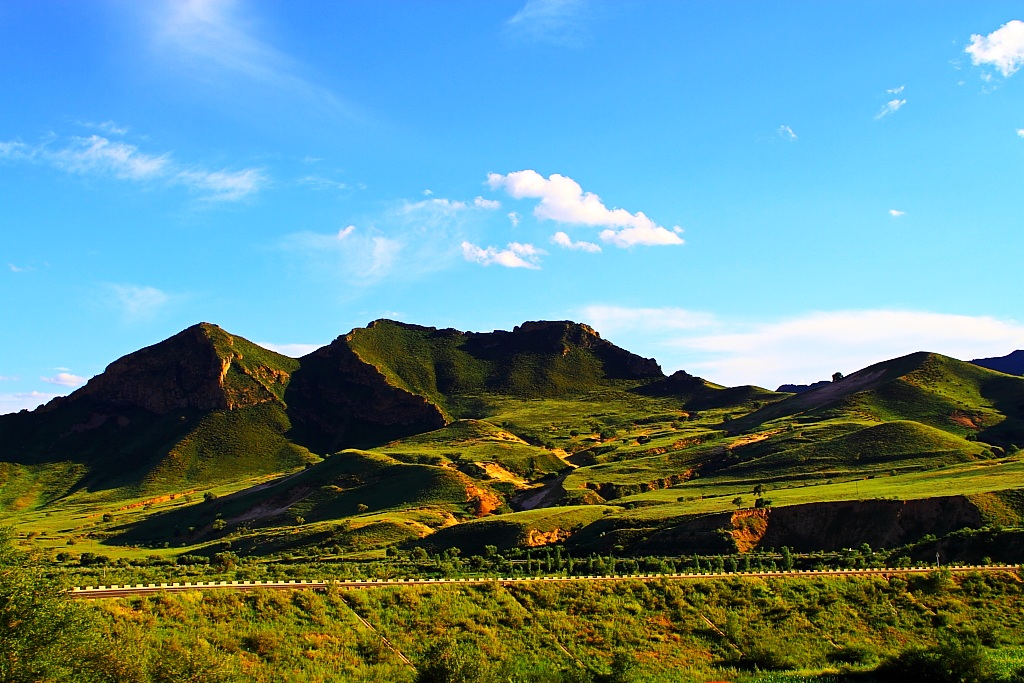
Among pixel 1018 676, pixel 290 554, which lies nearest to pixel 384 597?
pixel 1018 676

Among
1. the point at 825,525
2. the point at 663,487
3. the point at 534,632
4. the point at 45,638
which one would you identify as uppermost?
the point at 45,638

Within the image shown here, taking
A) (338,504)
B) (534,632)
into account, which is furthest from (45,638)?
(338,504)

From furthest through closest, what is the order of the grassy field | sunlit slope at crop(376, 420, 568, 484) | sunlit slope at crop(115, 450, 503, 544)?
sunlit slope at crop(376, 420, 568, 484) → sunlit slope at crop(115, 450, 503, 544) → the grassy field

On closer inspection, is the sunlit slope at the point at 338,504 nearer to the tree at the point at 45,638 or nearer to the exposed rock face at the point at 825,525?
the exposed rock face at the point at 825,525

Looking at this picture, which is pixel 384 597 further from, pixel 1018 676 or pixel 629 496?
pixel 629 496

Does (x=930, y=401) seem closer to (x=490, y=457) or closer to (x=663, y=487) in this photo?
(x=663, y=487)

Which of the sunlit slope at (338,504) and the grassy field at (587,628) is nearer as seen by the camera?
the grassy field at (587,628)

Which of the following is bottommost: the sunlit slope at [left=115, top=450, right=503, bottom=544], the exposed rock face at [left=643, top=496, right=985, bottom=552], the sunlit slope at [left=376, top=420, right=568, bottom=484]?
the exposed rock face at [left=643, top=496, right=985, bottom=552]

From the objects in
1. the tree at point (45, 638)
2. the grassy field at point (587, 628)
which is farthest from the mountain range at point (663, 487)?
the tree at point (45, 638)

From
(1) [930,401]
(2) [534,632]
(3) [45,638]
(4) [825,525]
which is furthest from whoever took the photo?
(1) [930,401]

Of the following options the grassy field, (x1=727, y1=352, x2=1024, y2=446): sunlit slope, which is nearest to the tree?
the grassy field

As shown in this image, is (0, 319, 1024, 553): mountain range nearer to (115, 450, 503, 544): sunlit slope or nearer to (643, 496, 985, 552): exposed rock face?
(643, 496, 985, 552): exposed rock face

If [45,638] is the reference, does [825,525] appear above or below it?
below

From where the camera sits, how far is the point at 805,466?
411 feet
